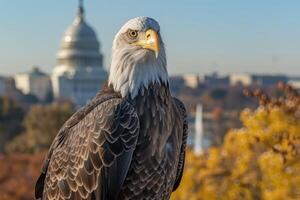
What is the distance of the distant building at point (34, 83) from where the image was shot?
8500cm

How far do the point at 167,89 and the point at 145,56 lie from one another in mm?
243

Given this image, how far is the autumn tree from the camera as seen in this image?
101 ft

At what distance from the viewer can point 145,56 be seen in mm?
3377

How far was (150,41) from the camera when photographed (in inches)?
129

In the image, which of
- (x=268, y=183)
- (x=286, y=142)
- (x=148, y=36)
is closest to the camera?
(x=148, y=36)

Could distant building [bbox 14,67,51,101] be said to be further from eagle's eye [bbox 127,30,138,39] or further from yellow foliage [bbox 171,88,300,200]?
eagle's eye [bbox 127,30,138,39]

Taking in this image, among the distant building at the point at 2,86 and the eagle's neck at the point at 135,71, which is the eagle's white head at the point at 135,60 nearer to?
the eagle's neck at the point at 135,71

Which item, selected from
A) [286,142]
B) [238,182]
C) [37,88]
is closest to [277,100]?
[286,142]

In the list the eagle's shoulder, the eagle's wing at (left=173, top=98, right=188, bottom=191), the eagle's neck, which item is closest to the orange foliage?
the eagle's wing at (left=173, top=98, right=188, bottom=191)

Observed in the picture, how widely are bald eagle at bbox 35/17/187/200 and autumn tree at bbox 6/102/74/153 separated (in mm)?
26895

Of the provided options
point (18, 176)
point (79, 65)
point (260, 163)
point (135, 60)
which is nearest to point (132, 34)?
point (135, 60)

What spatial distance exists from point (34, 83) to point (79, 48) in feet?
54.0

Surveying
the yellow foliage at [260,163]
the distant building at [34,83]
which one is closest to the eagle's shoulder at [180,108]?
the yellow foliage at [260,163]

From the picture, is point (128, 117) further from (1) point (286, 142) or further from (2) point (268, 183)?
(2) point (268, 183)
